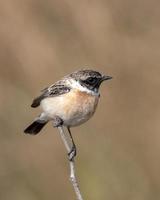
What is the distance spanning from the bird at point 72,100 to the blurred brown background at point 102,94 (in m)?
1.39

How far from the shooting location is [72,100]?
9.06m

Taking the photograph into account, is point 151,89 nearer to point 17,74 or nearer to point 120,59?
point 120,59

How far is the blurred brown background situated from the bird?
1.39m

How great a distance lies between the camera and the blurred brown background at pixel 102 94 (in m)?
11.0

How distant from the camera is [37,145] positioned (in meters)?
11.7

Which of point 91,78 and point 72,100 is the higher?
point 91,78

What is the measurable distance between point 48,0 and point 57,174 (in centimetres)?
203

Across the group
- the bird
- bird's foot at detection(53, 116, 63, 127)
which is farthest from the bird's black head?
bird's foot at detection(53, 116, 63, 127)

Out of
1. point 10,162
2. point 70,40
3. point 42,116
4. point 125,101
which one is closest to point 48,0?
point 70,40

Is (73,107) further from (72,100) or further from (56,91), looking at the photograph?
(56,91)

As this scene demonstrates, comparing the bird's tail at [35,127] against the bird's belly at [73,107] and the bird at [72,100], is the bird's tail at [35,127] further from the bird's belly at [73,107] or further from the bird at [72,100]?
the bird's belly at [73,107]

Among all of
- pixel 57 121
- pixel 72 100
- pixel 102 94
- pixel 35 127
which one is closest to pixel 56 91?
pixel 72 100

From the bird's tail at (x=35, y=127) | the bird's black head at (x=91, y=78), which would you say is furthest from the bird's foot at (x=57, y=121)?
the bird's tail at (x=35, y=127)

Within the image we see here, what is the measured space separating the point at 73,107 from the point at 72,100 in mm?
53
